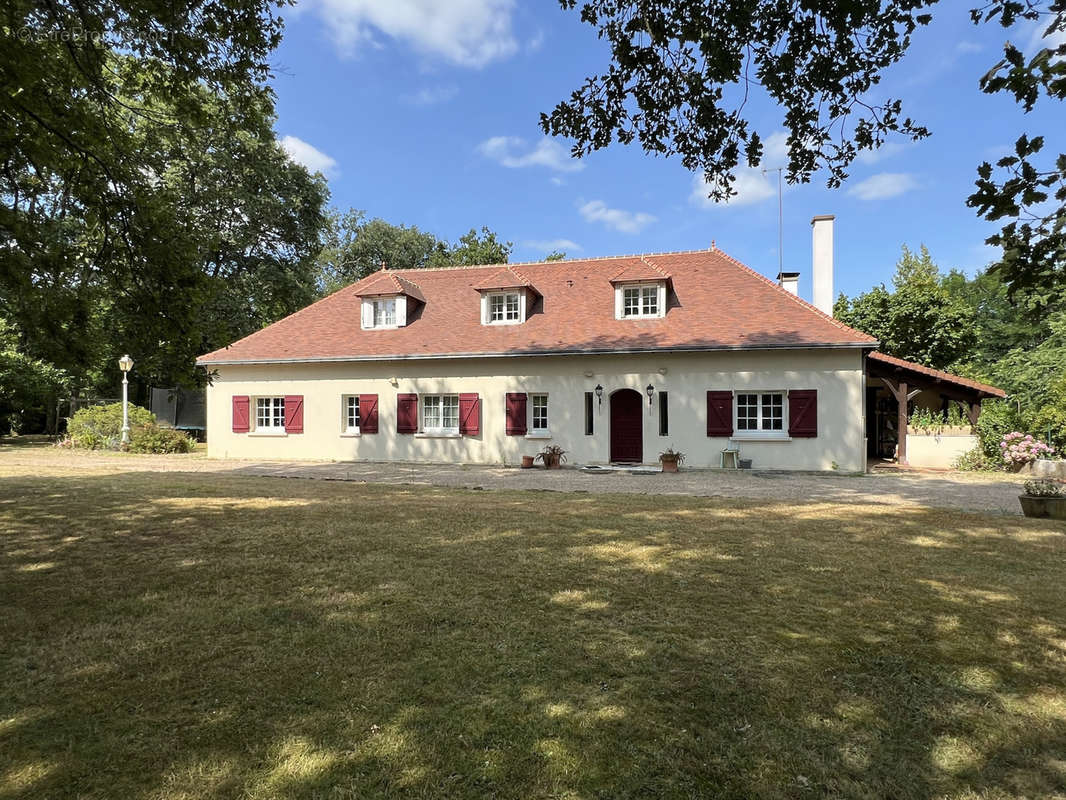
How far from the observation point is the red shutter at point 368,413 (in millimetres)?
17891

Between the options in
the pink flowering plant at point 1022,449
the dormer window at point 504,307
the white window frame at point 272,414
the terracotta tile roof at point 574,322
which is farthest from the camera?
the white window frame at point 272,414

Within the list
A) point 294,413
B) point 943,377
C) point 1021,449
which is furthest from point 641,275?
point 294,413

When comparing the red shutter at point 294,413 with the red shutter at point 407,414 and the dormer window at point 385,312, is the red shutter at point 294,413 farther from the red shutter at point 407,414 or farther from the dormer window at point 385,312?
the dormer window at point 385,312

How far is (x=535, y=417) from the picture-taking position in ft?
56.1

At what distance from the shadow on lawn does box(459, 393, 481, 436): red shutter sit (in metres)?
10.4

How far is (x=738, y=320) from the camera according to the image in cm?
1602

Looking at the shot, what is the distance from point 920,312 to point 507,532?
80.4 ft

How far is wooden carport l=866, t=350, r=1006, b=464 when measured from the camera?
15.4 m

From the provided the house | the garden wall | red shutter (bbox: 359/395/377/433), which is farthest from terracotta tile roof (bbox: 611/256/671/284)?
the garden wall

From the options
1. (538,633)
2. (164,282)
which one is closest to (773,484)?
(538,633)

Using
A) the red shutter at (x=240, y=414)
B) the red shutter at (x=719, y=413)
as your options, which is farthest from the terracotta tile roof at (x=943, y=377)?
the red shutter at (x=240, y=414)

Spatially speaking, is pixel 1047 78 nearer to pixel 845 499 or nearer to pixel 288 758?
pixel 288 758

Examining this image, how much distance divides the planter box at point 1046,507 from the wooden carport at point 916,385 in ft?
24.0

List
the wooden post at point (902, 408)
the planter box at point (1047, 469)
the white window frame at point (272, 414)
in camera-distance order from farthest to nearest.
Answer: the white window frame at point (272, 414) < the wooden post at point (902, 408) < the planter box at point (1047, 469)
